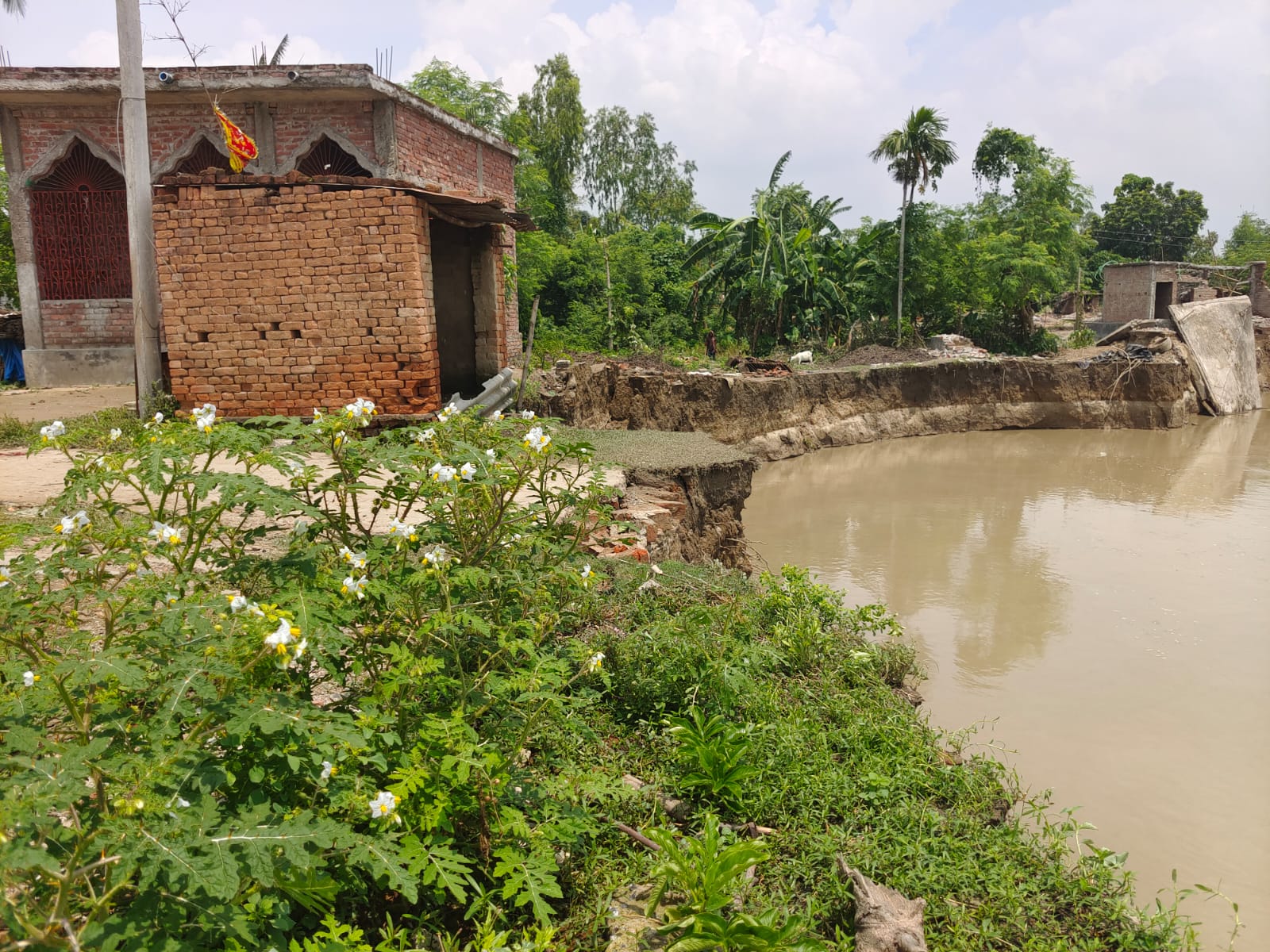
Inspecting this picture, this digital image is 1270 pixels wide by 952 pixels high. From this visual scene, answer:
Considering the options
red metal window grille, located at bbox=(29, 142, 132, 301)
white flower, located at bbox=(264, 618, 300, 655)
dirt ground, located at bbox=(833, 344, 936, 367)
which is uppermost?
red metal window grille, located at bbox=(29, 142, 132, 301)

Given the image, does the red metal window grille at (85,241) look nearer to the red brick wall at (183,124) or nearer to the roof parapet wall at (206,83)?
the red brick wall at (183,124)

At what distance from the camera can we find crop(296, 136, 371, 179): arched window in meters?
12.5

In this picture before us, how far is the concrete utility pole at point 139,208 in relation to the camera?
8.55m

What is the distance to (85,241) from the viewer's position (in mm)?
12586

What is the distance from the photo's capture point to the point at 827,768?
3.62 m

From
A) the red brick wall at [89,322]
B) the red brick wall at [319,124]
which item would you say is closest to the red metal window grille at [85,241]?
the red brick wall at [89,322]

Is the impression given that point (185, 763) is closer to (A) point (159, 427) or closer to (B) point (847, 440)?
(A) point (159, 427)

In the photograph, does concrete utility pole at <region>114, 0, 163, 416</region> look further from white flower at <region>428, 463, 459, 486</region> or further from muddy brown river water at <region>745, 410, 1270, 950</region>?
muddy brown river water at <region>745, 410, 1270, 950</region>

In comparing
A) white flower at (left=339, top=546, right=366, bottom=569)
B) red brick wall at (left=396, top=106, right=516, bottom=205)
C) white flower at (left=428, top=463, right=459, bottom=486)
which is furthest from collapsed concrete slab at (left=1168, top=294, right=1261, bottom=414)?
white flower at (left=339, top=546, right=366, bottom=569)

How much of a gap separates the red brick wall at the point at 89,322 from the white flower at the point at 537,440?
1213 cm

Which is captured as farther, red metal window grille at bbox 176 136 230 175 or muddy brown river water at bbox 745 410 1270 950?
red metal window grille at bbox 176 136 230 175

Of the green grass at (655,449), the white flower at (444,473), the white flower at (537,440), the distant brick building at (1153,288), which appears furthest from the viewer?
the distant brick building at (1153,288)

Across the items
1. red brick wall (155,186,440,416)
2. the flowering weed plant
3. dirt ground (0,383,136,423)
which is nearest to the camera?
the flowering weed plant

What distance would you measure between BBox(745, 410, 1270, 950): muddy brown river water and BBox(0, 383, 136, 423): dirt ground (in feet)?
27.8
